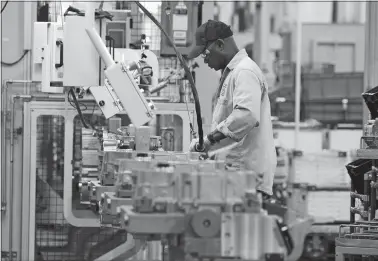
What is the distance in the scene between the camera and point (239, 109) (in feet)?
16.9

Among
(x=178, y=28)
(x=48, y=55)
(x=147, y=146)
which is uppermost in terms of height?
(x=178, y=28)

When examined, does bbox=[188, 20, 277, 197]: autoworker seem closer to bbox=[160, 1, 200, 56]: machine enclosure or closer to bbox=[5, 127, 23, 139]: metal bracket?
bbox=[160, 1, 200, 56]: machine enclosure

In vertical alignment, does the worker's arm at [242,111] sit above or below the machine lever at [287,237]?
above

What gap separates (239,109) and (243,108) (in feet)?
0.07

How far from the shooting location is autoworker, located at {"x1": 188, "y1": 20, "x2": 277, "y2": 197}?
202 inches

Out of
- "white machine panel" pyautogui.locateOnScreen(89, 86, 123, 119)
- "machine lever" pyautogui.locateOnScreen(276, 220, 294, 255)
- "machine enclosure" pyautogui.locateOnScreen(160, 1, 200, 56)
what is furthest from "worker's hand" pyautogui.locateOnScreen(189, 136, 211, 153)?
"machine enclosure" pyautogui.locateOnScreen(160, 1, 200, 56)

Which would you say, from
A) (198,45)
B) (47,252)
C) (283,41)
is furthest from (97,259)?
(283,41)

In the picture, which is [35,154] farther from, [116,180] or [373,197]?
[116,180]

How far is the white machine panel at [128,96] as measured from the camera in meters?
4.57

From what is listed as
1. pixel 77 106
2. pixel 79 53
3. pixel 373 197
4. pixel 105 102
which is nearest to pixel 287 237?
pixel 79 53

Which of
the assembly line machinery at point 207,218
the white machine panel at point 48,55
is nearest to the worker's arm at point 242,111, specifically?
the assembly line machinery at point 207,218

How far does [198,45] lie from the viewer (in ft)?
18.4

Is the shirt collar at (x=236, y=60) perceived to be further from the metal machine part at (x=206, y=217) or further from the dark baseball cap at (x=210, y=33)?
the metal machine part at (x=206, y=217)

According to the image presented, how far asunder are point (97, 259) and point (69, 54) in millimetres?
2802
